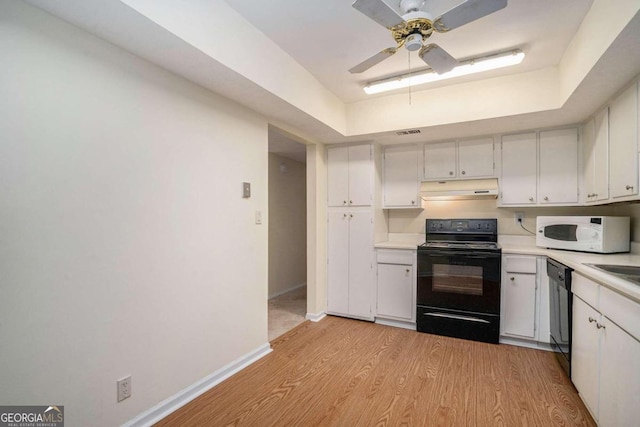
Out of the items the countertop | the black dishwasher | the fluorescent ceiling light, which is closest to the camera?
the countertop

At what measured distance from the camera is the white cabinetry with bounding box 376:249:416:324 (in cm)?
334

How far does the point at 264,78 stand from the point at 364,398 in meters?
Answer: 2.33

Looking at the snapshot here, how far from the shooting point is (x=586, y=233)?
257cm

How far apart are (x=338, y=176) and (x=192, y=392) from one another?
2.61 meters

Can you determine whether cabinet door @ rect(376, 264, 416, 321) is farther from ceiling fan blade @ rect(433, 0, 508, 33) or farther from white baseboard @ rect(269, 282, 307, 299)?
ceiling fan blade @ rect(433, 0, 508, 33)

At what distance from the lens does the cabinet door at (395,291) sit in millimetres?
3350

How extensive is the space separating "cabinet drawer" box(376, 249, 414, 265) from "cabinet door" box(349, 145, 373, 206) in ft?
1.94

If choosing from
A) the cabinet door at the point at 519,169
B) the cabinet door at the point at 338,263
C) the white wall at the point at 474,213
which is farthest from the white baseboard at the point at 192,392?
the cabinet door at the point at 519,169

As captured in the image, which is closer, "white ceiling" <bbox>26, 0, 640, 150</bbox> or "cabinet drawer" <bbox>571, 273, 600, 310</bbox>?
"white ceiling" <bbox>26, 0, 640, 150</bbox>

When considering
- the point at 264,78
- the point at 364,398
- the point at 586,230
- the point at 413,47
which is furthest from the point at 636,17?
the point at 364,398

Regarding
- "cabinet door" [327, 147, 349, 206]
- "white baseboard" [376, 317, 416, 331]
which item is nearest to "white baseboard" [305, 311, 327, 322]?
"white baseboard" [376, 317, 416, 331]

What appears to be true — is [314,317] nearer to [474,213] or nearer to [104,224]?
[474,213]

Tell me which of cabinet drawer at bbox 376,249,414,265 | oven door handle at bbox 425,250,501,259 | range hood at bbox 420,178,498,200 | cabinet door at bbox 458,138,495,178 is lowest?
cabinet drawer at bbox 376,249,414,265

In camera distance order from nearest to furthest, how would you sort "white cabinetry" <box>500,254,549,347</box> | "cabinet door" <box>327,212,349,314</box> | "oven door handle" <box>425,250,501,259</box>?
"white cabinetry" <box>500,254,549,347</box> → "oven door handle" <box>425,250,501,259</box> → "cabinet door" <box>327,212,349,314</box>
